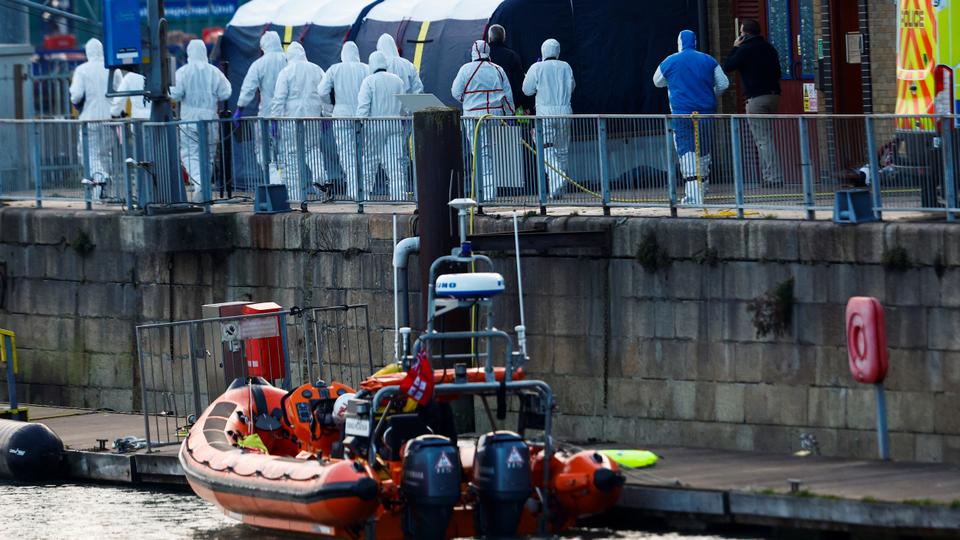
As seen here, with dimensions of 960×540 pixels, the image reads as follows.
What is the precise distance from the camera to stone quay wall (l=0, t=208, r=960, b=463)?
1560cm

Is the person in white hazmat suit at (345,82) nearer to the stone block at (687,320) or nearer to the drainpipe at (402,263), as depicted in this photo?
the drainpipe at (402,263)

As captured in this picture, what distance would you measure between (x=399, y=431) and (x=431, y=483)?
1086 millimetres

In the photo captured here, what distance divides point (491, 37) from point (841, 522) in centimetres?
920

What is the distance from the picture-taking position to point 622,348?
17578 millimetres

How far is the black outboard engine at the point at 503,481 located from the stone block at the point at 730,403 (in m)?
2.77

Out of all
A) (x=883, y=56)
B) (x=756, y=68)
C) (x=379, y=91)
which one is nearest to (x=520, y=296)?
(x=756, y=68)

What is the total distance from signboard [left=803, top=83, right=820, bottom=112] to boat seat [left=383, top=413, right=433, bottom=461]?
8258 millimetres

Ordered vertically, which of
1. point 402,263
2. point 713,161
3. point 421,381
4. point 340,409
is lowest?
point 340,409

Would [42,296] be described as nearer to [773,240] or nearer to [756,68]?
[756,68]

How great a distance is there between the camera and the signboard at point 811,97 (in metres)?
22.1

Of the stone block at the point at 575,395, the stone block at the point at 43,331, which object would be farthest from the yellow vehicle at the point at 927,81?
the stone block at the point at 43,331

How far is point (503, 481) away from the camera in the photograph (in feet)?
47.4

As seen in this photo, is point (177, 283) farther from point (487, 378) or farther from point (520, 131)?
point (487, 378)

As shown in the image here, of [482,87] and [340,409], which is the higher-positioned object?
[482,87]
